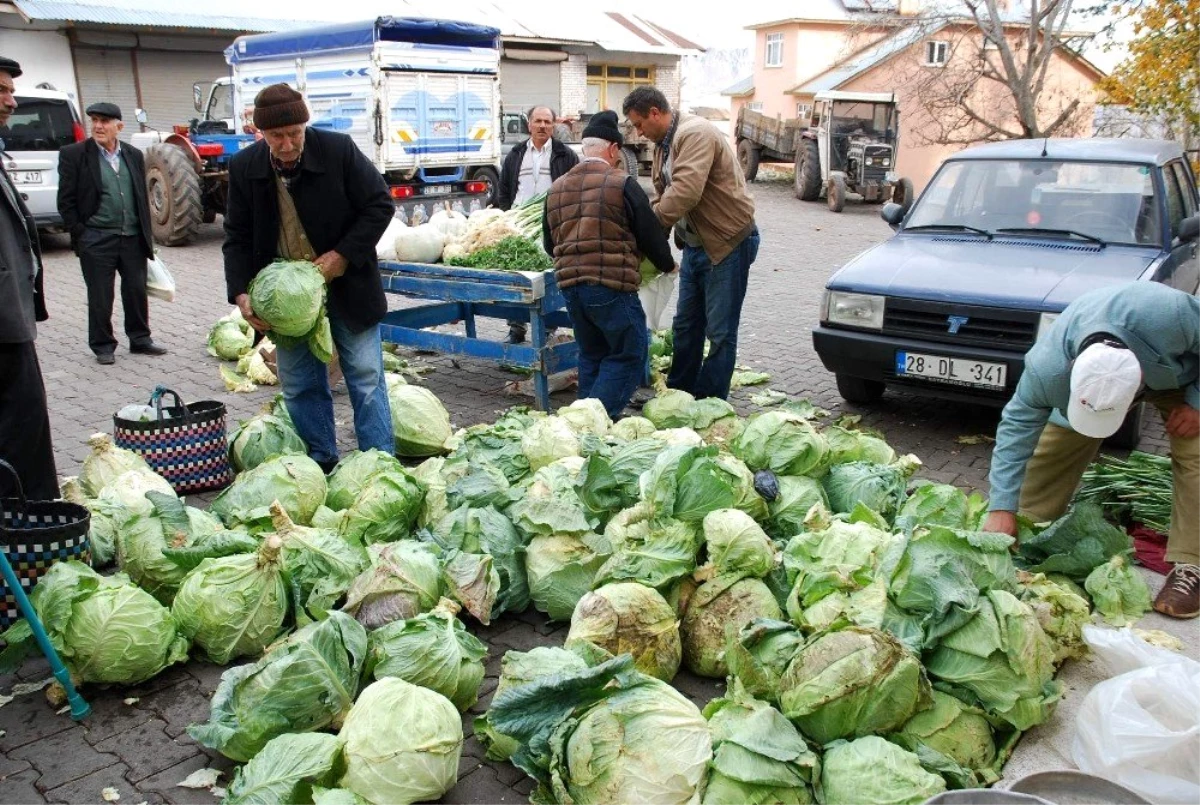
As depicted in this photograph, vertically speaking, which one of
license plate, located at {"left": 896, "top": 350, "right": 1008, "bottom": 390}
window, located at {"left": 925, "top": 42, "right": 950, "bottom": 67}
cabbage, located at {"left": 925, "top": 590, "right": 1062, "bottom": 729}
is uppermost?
window, located at {"left": 925, "top": 42, "right": 950, "bottom": 67}

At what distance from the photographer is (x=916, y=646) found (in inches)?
Result: 118

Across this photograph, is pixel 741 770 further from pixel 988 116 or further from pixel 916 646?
pixel 988 116

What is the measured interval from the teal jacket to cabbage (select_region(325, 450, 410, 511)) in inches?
Answer: 109

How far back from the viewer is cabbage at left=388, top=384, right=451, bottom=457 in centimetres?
566

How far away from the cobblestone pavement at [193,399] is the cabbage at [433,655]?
22 centimetres

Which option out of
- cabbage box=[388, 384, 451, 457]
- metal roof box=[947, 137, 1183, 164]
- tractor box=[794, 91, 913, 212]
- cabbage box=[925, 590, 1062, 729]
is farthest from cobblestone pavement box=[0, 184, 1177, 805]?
tractor box=[794, 91, 913, 212]

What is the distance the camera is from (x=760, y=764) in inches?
102

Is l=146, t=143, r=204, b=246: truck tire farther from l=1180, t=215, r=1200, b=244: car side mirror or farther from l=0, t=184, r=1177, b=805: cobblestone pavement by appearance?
l=1180, t=215, r=1200, b=244: car side mirror

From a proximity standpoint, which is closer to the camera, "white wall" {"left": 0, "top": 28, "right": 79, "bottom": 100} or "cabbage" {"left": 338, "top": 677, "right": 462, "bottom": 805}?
"cabbage" {"left": 338, "top": 677, "right": 462, "bottom": 805}

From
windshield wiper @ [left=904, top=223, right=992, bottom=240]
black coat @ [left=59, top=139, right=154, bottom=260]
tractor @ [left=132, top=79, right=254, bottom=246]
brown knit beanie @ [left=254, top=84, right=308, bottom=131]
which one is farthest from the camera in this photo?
tractor @ [left=132, top=79, right=254, bottom=246]

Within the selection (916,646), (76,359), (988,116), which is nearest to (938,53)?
(988,116)

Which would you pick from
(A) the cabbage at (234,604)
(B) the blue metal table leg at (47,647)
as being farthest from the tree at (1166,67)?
(B) the blue metal table leg at (47,647)

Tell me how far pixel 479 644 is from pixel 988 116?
31747 mm

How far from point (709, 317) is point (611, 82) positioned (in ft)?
93.7
